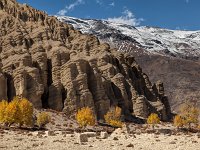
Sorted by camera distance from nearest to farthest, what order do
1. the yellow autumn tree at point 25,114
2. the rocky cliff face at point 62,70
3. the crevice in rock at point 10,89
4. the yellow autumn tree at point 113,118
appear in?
the yellow autumn tree at point 25,114 < the yellow autumn tree at point 113,118 < the crevice in rock at point 10,89 < the rocky cliff face at point 62,70

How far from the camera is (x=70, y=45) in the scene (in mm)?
123812

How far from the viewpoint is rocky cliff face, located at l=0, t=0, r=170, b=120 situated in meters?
100

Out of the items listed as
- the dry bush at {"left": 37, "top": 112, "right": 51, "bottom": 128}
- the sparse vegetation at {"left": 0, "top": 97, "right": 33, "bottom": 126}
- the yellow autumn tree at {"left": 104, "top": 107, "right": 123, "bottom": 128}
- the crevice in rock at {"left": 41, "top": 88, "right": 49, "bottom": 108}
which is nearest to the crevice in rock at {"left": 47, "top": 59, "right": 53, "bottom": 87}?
the crevice in rock at {"left": 41, "top": 88, "right": 49, "bottom": 108}

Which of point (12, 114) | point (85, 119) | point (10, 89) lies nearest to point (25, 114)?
point (12, 114)

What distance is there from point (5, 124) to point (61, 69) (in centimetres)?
3211

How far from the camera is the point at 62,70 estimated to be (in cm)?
10762

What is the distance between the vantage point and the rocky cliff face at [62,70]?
10019 centimetres

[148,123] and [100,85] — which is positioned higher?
[100,85]

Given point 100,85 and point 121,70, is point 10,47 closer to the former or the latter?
point 100,85

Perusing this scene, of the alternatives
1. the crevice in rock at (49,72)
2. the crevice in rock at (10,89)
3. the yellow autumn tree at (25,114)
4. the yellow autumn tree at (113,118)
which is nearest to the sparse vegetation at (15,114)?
the yellow autumn tree at (25,114)

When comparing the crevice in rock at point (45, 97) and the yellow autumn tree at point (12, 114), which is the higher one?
the crevice in rock at point (45, 97)

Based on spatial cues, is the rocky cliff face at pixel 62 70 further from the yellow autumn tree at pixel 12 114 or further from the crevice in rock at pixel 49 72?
the yellow autumn tree at pixel 12 114

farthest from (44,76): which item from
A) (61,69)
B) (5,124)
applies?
(5,124)

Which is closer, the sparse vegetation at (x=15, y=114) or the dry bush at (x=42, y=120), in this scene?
the sparse vegetation at (x=15, y=114)
